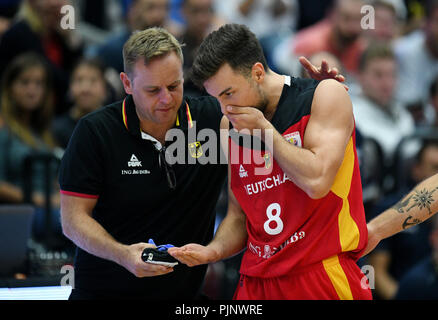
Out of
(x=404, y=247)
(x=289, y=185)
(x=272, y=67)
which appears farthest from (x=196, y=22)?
(x=289, y=185)

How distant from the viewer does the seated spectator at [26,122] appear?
685 centimetres

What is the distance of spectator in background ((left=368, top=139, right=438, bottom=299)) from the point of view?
23.2 feet

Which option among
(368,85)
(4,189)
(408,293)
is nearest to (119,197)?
(4,189)

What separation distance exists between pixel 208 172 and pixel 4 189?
9.49 feet

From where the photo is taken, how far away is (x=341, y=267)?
3762 mm

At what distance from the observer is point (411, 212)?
4145 millimetres

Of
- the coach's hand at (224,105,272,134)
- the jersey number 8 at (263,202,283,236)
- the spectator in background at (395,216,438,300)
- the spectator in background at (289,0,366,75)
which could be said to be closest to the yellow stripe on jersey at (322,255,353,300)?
the jersey number 8 at (263,202,283,236)

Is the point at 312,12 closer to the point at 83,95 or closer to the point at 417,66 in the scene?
the point at 417,66

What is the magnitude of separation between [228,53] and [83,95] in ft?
11.8

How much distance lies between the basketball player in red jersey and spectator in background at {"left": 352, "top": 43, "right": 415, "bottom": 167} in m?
4.26

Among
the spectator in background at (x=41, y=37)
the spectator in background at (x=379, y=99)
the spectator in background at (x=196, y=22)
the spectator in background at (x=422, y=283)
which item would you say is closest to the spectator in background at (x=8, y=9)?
the spectator in background at (x=41, y=37)

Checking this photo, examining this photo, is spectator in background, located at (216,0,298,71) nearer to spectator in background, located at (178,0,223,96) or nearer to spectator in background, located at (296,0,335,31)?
spectator in background, located at (296,0,335,31)

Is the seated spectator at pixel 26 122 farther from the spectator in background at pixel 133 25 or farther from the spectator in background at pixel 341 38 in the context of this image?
the spectator in background at pixel 341 38
